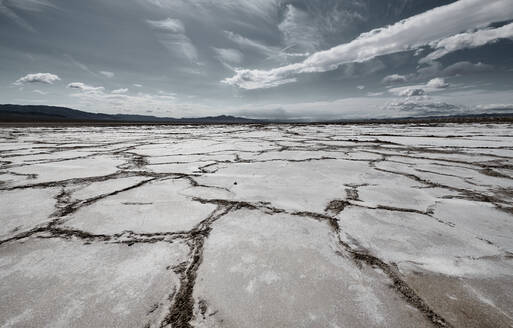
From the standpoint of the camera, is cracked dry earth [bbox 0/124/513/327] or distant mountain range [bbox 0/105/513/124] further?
distant mountain range [bbox 0/105/513/124]

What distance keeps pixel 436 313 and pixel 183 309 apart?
0.66 m

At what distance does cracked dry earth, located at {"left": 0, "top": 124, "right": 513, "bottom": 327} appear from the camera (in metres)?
0.62

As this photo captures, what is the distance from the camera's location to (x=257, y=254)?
0.87 metres

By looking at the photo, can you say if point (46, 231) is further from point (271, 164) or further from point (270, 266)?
point (271, 164)

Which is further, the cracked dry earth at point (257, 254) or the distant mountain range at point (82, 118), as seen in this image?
the distant mountain range at point (82, 118)

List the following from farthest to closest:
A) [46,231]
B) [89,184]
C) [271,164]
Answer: [271,164] < [89,184] < [46,231]

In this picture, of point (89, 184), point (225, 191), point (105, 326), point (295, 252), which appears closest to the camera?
point (105, 326)

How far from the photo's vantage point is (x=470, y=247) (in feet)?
2.95

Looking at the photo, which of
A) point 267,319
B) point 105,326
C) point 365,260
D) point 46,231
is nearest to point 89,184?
point 46,231

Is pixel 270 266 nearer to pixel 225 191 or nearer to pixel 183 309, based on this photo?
pixel 183 309

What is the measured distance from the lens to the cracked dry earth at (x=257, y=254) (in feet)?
2.05

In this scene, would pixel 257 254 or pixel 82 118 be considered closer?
pixel 257 254

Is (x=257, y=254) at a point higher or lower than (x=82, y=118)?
higher

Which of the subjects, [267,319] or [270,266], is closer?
[267,319]
